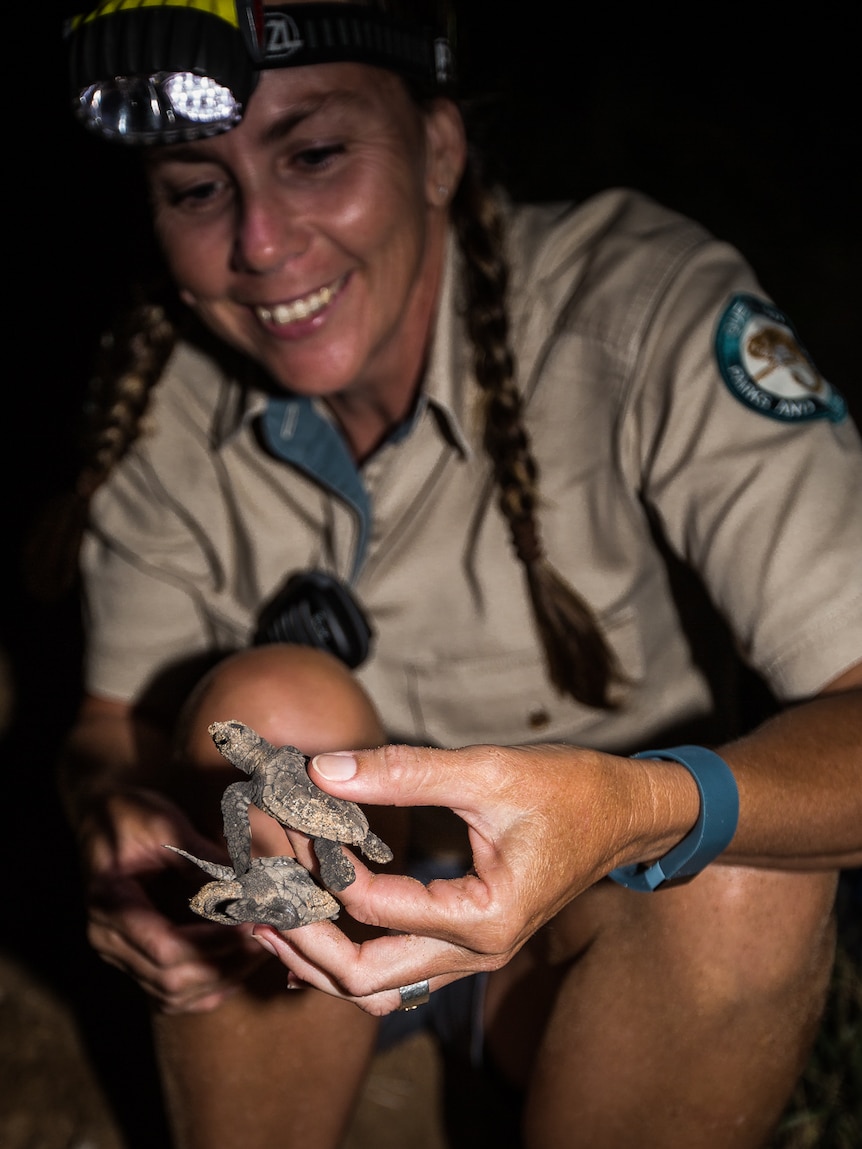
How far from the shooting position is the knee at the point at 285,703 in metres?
1.29

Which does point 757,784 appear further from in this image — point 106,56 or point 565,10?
point 565,10

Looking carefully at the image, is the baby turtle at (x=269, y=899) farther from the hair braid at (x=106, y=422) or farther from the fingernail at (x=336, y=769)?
the hair braid at (x=106, y=422)

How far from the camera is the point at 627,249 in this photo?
1.44m

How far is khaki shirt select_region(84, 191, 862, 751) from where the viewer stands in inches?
49.8

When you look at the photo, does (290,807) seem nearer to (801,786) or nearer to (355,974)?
(355,974)

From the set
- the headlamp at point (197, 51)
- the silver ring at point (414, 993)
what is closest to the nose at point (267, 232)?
the headlamp at point (197, 51)

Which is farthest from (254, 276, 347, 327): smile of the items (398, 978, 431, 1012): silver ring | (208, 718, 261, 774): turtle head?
(398, 978, 431, 1012): silver ring

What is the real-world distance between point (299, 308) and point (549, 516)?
47 centimetres

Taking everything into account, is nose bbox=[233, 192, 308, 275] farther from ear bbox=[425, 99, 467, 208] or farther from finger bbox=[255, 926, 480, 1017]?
finger bbox=[255, 926, 480, 1017]

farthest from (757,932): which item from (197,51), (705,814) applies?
(197,51)

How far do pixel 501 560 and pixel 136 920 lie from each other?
711mm

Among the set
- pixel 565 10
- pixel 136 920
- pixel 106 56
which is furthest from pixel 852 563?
pixel 565 10

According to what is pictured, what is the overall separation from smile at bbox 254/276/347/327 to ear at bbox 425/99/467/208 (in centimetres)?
21

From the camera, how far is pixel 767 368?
4.24 ft
